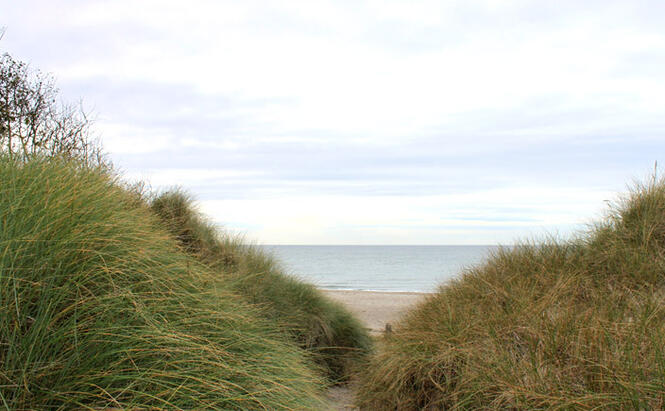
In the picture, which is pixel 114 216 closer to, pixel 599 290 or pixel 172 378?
pixel 172 378

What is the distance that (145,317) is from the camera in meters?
2.99

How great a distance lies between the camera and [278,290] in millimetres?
7508

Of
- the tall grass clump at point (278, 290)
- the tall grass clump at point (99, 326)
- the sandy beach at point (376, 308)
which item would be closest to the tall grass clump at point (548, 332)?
the tall grass clump at point (99, 326)

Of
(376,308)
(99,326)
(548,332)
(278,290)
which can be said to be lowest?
(376,308)

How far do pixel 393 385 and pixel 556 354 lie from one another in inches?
57.5

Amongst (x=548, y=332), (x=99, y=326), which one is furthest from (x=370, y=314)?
(x=99, y=326)

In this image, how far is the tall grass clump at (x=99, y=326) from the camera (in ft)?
8.68

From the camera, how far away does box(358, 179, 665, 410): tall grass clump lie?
356 cm

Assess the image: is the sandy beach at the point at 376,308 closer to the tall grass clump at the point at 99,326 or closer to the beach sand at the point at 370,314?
the beach sand at the point at 370,314

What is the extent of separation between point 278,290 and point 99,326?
4.65 m

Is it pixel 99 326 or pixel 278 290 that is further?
pixel 278 290

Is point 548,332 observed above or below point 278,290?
above

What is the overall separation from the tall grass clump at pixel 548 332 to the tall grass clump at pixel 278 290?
5.01 ft

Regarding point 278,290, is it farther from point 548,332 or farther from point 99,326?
point 99,326
